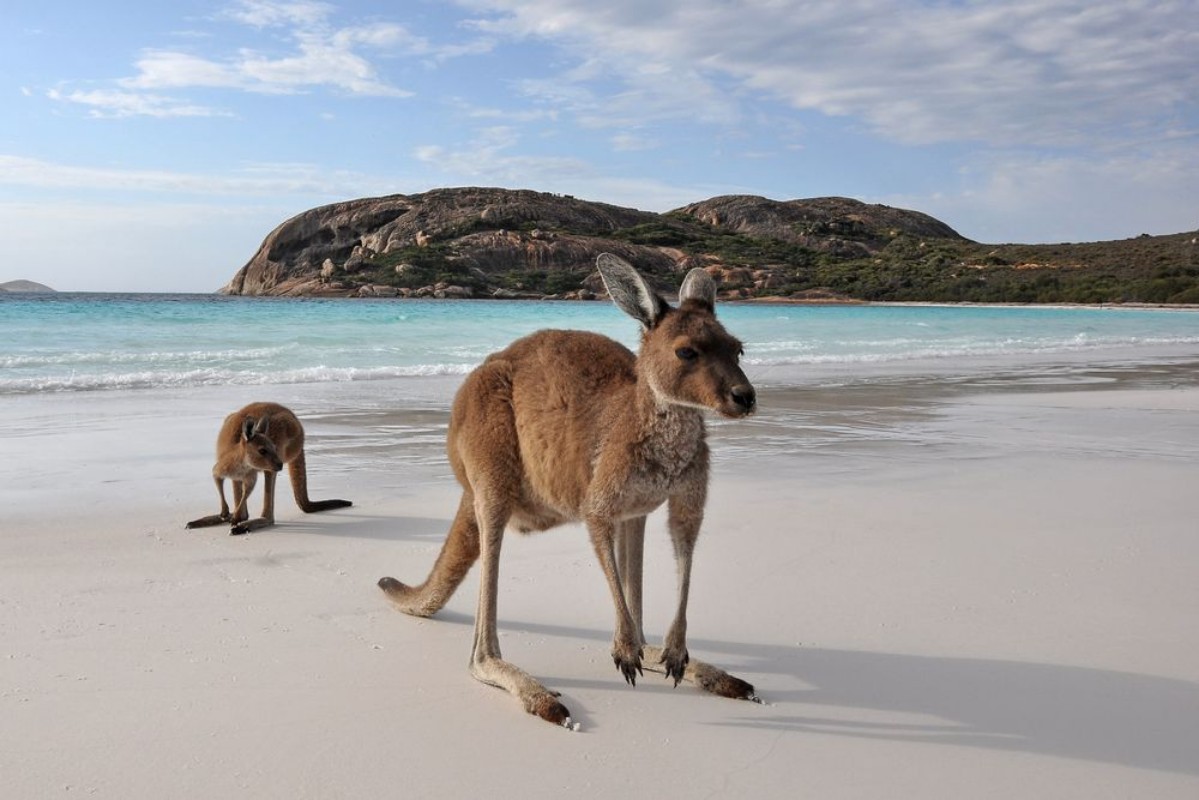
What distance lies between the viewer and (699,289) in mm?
3355

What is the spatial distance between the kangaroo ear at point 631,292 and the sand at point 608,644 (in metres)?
1.25

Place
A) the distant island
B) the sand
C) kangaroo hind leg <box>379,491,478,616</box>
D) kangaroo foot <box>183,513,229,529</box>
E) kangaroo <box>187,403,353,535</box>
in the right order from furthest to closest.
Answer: the distant island, kangaroo <box>187,403,353,535</box>, kangaroo foot <box>183,513,229,529</box>, kangaroo hind leg <box>379,491,478,616</box>, the sand

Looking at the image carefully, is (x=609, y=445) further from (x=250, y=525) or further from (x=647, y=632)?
(x=250, y=525)

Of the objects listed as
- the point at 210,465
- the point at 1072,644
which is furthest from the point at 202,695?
the point at 210,465

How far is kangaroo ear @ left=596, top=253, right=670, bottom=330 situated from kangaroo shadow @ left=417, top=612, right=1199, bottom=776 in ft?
4.17

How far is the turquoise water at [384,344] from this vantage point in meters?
16.1

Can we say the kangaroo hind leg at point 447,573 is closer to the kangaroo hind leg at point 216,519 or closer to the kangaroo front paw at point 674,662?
the kangaroo front paw at point 674,662

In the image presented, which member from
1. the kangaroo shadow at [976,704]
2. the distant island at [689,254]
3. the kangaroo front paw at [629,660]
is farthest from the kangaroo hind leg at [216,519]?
the distant island at [689,254]

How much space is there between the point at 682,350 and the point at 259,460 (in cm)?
374

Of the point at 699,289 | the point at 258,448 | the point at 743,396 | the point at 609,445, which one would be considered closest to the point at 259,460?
the point at 258,448

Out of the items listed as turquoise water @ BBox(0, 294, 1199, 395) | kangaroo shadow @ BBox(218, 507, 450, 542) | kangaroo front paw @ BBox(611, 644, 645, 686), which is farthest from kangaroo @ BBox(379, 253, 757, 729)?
turquoise water @ BBox(0, 294, 1199, 395)

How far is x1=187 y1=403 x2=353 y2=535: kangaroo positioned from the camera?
19.6 feet

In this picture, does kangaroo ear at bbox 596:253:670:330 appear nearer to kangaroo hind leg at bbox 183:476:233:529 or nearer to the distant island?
kangaroo hind leg at bbox 183:476:233:529

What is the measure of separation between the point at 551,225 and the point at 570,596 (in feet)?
268
